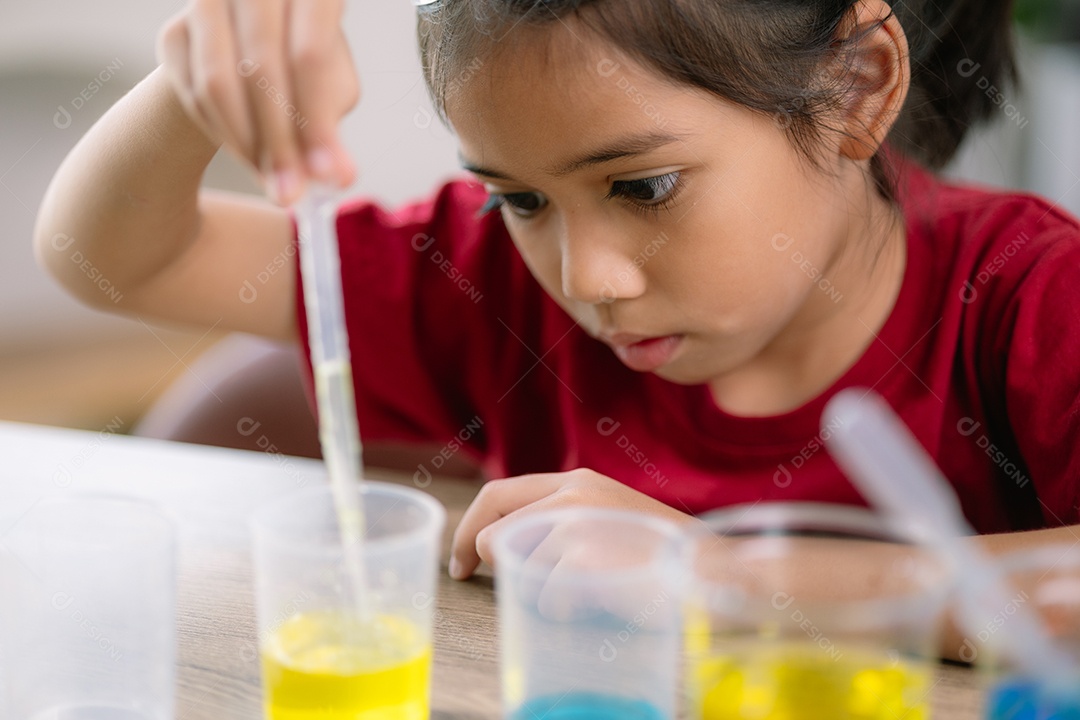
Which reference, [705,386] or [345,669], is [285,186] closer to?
[345,669]

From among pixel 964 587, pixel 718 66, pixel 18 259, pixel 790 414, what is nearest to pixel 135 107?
pixel 718 66

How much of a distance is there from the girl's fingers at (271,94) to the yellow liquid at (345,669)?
0.22 metres

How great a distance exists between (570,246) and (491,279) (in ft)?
1.22

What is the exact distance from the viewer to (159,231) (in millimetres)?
1076

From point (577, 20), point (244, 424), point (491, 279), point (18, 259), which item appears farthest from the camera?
point (18, 259)

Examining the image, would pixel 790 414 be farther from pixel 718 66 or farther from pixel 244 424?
pixel 244 424

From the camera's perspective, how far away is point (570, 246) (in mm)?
824

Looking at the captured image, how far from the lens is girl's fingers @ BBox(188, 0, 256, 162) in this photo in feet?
1.91

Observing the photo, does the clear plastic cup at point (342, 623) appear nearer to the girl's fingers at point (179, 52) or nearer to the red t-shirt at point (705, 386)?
the girl's fingers at point (179, 52)

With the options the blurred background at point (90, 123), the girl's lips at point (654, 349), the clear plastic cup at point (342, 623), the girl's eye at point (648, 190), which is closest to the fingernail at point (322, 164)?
the clear plastic cup at point (342, 623)

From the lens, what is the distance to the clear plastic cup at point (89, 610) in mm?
592

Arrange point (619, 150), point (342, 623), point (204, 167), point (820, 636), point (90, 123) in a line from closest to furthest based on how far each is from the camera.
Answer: point (820, 636) → point (342, 623) → point (619, 150) → point (204, 167) → point (90, 123)

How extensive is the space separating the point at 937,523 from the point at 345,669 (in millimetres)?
291

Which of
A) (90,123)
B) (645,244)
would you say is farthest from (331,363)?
(90,123)
